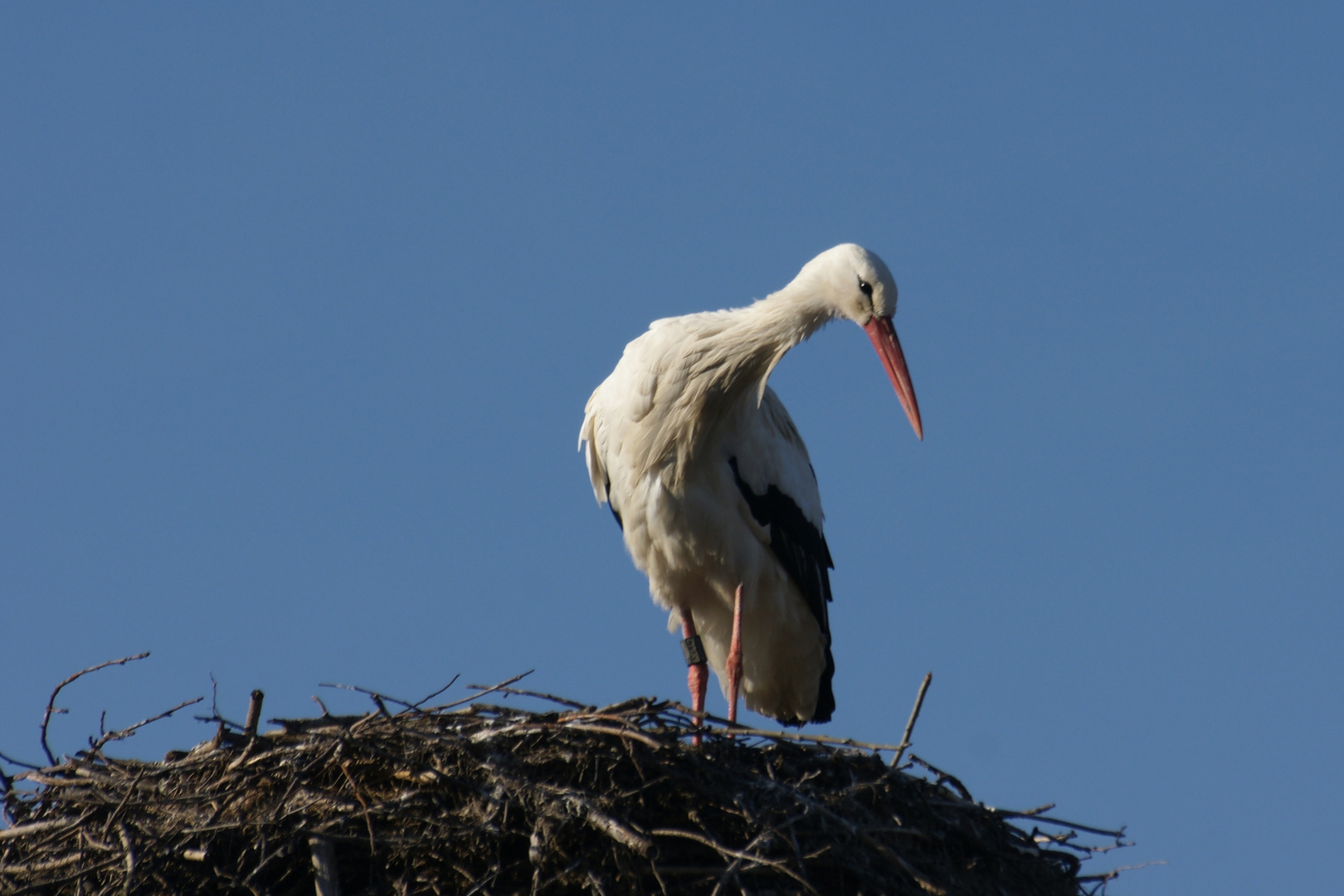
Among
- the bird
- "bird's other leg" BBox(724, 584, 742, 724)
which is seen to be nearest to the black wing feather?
the bird

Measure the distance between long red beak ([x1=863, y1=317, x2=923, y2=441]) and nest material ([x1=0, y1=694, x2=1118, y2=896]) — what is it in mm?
1731

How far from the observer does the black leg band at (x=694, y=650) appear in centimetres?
636

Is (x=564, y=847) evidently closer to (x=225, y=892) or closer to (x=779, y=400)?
(x=225, y=892)

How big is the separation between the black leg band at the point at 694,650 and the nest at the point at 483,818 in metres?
1.84

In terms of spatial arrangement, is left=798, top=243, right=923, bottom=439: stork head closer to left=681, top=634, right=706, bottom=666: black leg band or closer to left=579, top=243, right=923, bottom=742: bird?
left=579, top=243, right=923, bottom=742: bird

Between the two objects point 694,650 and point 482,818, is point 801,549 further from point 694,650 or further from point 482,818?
point 482,818

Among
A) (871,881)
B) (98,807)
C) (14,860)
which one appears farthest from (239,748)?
(871,881)

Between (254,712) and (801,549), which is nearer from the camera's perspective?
(254,712)

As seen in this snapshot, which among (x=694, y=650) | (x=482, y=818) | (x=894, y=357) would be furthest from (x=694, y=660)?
(x=482, y=818)

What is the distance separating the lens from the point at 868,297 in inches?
229

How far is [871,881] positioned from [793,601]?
7.53 feet

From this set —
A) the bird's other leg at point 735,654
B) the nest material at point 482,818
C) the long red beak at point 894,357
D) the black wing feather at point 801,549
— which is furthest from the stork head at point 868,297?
the nest material at point 482,818

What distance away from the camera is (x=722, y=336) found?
5918 millimetres

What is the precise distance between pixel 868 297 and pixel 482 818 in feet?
8.45
